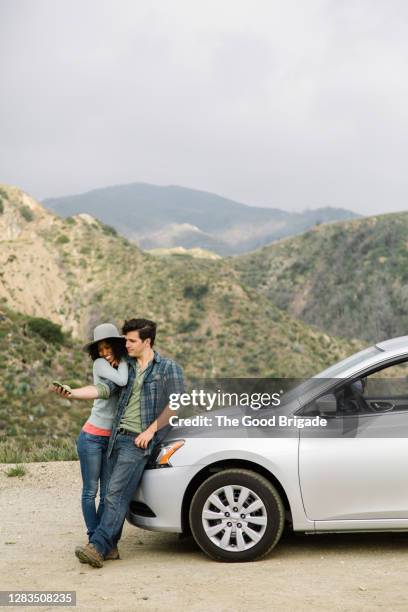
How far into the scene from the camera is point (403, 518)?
6379 mm

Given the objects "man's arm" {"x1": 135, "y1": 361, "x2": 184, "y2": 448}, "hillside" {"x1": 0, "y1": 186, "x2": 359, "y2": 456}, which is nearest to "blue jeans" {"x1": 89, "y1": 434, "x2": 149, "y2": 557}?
"man's arm" {"x1": 135, "y1": 361, "x2": 184, "y2": 448}

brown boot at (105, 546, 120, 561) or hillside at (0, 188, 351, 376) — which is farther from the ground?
hillside at (0, 188, 351, 376)

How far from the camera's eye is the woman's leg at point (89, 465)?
6.69 m

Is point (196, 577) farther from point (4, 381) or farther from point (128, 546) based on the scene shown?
point (4, 381)

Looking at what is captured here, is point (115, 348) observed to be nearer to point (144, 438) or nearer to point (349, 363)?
point (144, 438)

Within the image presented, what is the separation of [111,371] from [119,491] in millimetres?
931

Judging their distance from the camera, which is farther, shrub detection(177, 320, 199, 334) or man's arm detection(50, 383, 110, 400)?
shrub detection(177, 320, 199, 334)

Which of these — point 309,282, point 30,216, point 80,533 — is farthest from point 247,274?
point 80,533

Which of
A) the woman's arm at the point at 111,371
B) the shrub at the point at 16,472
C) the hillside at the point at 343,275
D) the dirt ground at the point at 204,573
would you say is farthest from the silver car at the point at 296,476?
the hillside at the point at 343,275

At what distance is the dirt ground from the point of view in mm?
5543

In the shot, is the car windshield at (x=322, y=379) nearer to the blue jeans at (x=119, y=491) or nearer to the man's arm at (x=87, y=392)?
the blue jeans at (x=119, y=491)

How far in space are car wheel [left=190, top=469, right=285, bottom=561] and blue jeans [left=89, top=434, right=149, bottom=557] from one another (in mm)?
514

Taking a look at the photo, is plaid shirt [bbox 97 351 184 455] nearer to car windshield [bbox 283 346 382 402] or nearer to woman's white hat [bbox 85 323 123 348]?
woman's white hat [bbox 85 323 123 348]

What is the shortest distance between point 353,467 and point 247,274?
8136 cm
